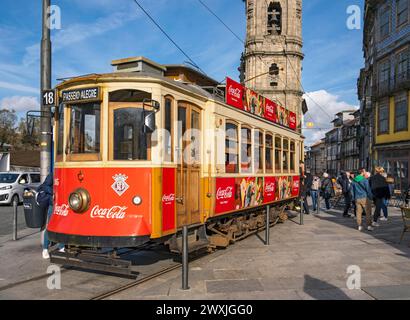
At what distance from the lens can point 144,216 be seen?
6.30 m

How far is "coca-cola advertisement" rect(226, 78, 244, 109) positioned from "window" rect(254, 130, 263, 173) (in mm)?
1290

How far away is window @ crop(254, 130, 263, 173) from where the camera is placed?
1067 centimetres

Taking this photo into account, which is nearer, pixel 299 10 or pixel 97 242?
pixel 97 242

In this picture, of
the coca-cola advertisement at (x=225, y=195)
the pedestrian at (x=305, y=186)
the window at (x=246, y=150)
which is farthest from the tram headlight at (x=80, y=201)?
the pedestrian at (x=305, y=186)

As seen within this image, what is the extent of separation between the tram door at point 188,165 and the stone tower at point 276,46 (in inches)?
1746

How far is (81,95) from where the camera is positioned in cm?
662

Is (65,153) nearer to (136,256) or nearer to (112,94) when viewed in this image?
(112,94)

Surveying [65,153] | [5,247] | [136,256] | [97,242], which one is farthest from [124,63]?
[5,247]

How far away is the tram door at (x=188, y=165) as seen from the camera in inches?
285

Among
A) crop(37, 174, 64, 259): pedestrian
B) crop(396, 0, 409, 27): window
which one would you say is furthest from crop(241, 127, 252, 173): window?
crop(396, 0, 409, 27): window

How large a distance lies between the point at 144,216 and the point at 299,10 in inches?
2021

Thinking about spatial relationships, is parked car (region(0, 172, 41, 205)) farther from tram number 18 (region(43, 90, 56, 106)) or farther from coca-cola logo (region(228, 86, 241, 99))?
coca-cola logo (region(228, 86, 241, 99))

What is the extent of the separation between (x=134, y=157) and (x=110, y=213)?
0.92 metres

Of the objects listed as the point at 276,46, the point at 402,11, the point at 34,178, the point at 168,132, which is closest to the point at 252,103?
the point at 168,132
